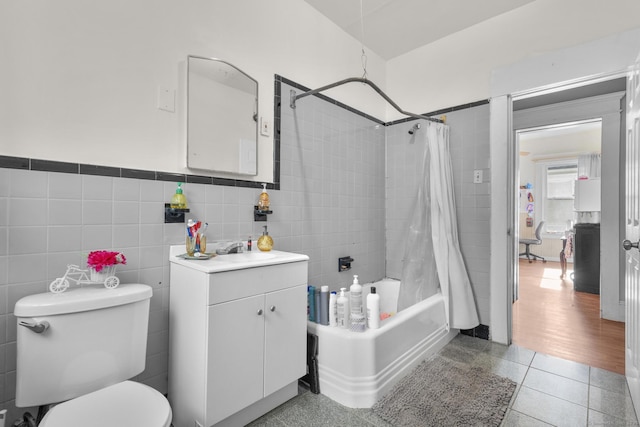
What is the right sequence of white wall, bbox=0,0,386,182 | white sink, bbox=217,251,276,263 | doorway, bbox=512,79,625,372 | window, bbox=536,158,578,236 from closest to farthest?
white wall, bbox=0,0,386,182 → white sink, bbox=217,251,276,263 → doorway, bbox=512,79,625,372 → window, bbox=536,158,578,236

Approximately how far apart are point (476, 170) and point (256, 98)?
185 cm

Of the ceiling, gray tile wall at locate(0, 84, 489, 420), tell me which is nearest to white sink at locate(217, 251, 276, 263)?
gray tile wall at locate(0, 84, 489, 420)

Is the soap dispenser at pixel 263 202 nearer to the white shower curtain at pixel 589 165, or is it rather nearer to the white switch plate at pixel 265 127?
the white switch plate at pixel 265 127

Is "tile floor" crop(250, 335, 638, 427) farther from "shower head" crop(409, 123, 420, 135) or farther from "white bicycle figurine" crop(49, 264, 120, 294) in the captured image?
"shower head" crop(409, 123, 420, 135)

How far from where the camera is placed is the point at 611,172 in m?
2.99

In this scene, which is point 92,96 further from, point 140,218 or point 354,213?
point 354,213

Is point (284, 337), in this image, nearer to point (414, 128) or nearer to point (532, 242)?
point (414, 128)

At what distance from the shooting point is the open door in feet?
4.99

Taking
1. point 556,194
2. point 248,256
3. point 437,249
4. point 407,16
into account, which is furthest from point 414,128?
point 556,194

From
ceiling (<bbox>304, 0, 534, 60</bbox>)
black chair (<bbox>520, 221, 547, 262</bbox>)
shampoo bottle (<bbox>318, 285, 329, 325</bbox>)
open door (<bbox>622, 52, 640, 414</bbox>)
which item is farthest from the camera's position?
black chair (<bbox>520, 221, 547, 262</bbox>)

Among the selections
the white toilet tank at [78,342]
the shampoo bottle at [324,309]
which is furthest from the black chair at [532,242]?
the white toilet tank at [78,342]

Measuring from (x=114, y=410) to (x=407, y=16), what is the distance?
303cm

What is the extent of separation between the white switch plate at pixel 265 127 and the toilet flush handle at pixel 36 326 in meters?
1.45

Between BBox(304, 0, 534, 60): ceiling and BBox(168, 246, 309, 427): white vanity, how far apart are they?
2.03m
